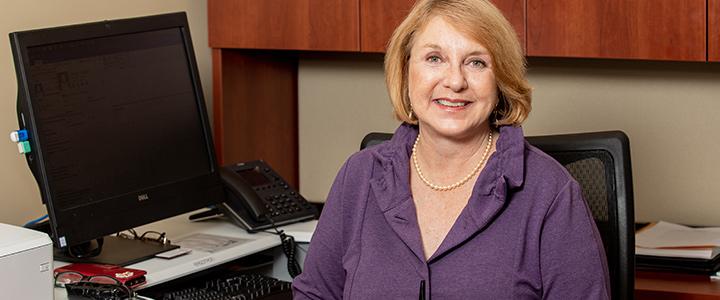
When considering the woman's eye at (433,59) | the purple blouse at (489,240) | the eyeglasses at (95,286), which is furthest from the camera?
the eyeglasses at (95,286)

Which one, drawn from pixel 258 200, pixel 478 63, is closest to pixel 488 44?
pixel 478 63

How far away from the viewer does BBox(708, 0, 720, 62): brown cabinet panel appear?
268 cm

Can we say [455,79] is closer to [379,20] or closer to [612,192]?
[612,192]

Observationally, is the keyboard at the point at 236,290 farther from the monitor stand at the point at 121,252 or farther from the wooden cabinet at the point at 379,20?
the wooden cabinet at the point at 379,20

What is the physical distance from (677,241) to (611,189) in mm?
735

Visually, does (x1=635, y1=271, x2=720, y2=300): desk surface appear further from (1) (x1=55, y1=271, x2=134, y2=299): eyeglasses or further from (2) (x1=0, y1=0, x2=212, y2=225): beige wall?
(2) (x1=0, y1=0, x2=212, y2=225): beige wall

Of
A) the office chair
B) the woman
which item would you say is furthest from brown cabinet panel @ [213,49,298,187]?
the office chair

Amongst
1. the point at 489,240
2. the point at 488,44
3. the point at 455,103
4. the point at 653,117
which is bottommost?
the point at 489,240

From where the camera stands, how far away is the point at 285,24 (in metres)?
3.20

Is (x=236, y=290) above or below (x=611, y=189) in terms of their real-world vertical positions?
below

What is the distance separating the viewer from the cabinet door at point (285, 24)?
3131 mm

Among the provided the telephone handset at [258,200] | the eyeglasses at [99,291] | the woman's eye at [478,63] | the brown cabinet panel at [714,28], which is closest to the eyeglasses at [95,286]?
the eyeglasses at [99,291]

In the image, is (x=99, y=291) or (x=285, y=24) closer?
(x=99, y=291)

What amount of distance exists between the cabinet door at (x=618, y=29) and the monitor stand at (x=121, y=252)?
1075mm
